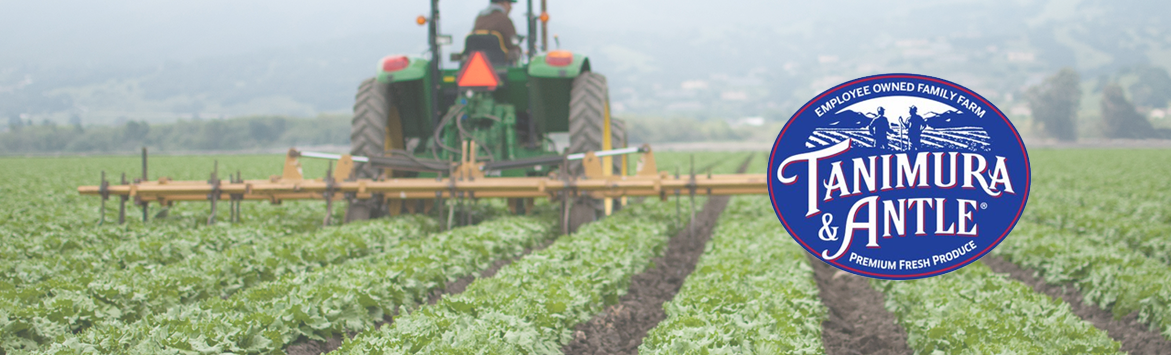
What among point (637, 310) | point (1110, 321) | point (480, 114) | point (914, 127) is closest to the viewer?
point (914, 127)

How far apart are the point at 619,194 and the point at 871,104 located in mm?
5750

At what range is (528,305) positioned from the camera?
15.8 feet

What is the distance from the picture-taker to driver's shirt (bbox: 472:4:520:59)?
1072cm

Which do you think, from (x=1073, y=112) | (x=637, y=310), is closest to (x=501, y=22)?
(x=637, y=310)

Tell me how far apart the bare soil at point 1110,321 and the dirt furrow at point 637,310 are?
9.11ft

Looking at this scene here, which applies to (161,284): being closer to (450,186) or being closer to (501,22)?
(450,186)

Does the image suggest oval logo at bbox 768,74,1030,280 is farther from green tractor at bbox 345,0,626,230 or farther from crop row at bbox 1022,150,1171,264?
crop row at bbox 1022,150,1171,264

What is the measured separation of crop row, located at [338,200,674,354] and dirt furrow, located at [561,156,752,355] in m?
0.09

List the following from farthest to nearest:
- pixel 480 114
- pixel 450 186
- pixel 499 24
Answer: pixel 499 24, pixel 480 114, pixel 450 186

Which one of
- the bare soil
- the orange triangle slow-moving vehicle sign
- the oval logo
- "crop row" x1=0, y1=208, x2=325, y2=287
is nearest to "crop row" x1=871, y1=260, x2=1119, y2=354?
the bare soil

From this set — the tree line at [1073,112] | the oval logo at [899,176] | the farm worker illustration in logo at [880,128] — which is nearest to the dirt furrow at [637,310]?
the oval logo at [899,176]

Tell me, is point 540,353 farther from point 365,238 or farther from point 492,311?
point 365,238

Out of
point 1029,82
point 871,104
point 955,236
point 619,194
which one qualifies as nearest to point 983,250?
point 955,236

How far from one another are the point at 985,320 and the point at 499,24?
7663 millimetres
